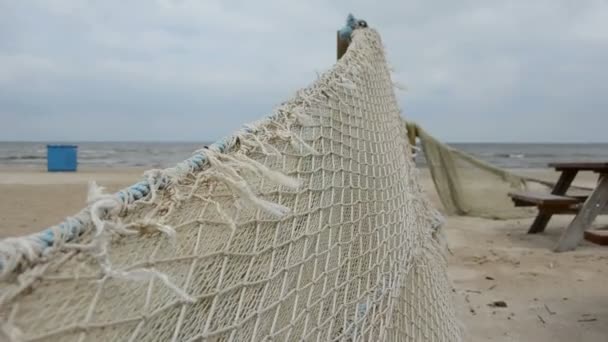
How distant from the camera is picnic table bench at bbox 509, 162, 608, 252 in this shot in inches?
170

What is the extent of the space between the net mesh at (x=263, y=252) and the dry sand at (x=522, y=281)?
104 centimetres

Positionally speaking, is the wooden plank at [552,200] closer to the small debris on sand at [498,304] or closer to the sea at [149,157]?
the small debris on sand at [498,304]

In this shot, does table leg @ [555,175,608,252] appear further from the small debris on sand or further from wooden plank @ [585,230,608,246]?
wooden plank @ [585,230,608,246]

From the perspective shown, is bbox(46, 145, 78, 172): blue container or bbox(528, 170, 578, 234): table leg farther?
bbox(46, 145, 78, 172): blue container

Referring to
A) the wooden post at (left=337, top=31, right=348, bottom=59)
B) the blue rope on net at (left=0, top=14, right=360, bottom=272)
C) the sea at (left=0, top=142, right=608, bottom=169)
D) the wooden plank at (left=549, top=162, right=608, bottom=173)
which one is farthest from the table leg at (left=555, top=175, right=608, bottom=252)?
the sea at (left=0, top=142, right=608, bottom=169)

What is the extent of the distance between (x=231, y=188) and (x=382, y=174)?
2.86ft

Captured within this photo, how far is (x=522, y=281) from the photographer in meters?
3.41

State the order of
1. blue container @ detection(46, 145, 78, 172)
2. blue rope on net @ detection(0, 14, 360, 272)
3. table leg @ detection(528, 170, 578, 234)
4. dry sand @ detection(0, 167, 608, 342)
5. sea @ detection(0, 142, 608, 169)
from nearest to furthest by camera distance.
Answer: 1. blue rope on net @ detection(0, 14, 360, 272)
2. dry sand @ detection(0, 167, 608, 342)
3. table leg @ detection(528, 170, 578, 234)
4. blue container @ detection(46, 145, 78, 172)
5. sea @ detection(0, 142, 608, 169)

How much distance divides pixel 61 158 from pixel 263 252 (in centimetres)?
1506

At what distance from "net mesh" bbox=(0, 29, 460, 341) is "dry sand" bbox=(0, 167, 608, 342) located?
3.40 ft

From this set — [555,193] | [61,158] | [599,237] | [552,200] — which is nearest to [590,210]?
[552,200]

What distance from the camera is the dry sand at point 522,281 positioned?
8.55 feet

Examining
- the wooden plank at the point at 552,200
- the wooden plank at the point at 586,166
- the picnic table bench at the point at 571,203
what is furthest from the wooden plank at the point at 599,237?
the wooden plank at the point at 552,200

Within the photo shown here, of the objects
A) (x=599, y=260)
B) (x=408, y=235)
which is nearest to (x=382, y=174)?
(x=408, y=235)
